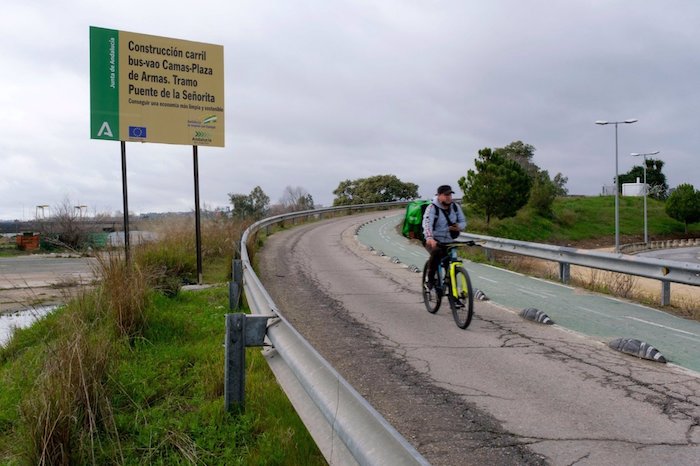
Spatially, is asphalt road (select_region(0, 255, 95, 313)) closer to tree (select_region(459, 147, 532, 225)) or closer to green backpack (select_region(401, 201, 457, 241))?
green backpack (select_region(401, 201, 457, 241))

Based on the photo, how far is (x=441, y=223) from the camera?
864 cm

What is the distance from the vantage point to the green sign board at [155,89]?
1320cm

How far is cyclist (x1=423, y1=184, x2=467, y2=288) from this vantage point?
8.41m

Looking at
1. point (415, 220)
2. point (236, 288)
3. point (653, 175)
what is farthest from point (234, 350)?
point (653, 175)

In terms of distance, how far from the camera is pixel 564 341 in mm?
7414

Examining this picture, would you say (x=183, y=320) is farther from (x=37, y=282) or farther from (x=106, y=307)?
(x=37, y=282)

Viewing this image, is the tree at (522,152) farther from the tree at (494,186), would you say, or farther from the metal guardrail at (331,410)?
the metal guardrail at (331,410)

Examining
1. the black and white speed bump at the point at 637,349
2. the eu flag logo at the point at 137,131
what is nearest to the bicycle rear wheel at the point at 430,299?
the black and white speed bump at the point at 637,349

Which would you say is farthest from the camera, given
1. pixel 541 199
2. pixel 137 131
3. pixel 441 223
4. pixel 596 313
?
pixel 541 199

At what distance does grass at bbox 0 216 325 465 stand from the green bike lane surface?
469 centimetres

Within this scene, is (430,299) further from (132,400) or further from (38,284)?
(38,284)

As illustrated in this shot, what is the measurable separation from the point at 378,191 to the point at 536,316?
59.5 m

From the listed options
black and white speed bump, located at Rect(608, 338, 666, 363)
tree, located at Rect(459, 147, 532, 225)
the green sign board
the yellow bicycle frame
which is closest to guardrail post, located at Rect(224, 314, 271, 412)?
the yellow bicycle frame

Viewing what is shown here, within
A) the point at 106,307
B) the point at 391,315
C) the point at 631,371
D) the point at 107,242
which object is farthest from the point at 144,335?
the point at 631,371
